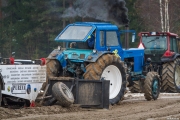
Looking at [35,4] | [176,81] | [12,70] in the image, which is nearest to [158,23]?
[35,4]

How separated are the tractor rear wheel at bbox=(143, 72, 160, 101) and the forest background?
1817cm

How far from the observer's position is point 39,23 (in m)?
35.9

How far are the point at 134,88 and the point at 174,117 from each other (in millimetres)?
8129

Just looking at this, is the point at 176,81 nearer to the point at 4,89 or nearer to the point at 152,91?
the point at 152,91

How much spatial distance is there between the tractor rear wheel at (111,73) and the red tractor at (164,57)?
3878 millimetres

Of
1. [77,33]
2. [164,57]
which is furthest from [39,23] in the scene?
[77,33]

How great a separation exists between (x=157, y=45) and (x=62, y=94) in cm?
839

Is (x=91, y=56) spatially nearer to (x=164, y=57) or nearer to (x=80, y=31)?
(x=80, y=31)

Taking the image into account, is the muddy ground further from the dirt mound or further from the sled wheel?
the sled wheel

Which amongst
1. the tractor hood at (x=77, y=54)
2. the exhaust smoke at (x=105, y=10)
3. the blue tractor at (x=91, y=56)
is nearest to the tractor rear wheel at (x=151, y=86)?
the blue tractor at (x=91, y=56)

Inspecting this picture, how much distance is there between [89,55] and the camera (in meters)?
13.9

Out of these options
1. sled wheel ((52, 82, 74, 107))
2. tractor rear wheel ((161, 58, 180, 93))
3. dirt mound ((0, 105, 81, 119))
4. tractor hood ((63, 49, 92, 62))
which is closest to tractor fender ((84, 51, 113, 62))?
tractor hood ((63, 49, 92, 62))

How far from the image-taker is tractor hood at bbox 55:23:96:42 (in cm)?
1423

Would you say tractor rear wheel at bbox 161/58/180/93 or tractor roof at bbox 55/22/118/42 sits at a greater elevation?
tractor roof at bbox 55/22/118/42
